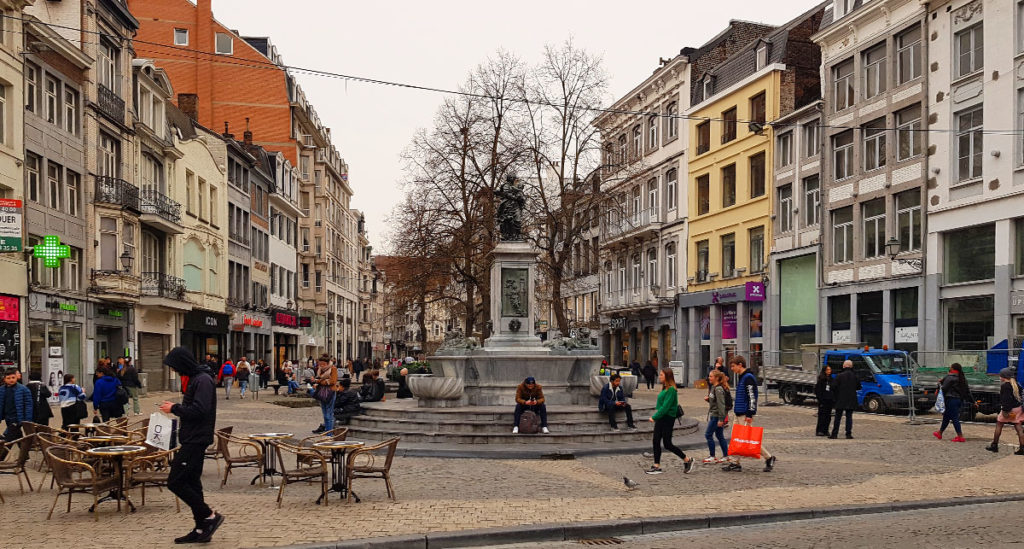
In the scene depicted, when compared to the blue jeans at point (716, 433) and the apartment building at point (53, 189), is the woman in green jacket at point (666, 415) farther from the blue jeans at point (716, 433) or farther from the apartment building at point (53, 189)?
the apartment building at point (53, 189)

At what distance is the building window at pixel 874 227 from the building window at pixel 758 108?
28.6 feet

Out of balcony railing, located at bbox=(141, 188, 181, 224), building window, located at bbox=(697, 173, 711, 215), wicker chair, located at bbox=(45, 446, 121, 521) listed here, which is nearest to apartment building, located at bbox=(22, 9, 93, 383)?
balcony railing, located at bbox=(141, 188, 181, 224)

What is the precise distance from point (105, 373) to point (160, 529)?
10.4 metres

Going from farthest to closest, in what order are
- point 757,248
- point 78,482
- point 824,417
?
point 757,248 < point 824,417 < point 78,482

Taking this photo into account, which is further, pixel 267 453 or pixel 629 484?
pixel 267 453

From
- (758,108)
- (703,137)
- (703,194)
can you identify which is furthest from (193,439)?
(703,137)

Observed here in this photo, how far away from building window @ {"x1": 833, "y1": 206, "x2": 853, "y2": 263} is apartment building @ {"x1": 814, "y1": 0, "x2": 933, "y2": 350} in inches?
1.5

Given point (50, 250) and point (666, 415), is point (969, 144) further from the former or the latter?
point (50, 250)

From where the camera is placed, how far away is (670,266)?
173 ft

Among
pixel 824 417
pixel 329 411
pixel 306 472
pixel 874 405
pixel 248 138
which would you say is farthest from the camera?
pixel 248 138

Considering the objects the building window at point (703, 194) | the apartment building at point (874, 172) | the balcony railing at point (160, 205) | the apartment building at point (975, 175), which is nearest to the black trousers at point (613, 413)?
the apartment building at point (975, 175)

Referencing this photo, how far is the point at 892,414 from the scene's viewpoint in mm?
28172

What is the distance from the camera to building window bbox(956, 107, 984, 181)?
3075cm

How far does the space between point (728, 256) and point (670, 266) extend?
610cm
